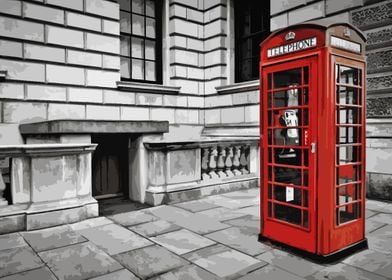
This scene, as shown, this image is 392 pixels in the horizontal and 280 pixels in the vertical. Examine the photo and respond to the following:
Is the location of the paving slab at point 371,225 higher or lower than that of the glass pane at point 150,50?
lower

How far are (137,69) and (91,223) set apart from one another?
17.8ft

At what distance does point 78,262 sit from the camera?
10.4 feet

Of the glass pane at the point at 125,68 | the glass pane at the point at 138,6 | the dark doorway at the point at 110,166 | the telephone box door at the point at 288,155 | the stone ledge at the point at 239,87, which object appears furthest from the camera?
the glass pane at the point at 138,6

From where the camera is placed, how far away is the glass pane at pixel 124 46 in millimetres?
8562

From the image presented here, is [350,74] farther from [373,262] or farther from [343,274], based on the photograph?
[343,274]

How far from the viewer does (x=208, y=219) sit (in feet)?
15.3

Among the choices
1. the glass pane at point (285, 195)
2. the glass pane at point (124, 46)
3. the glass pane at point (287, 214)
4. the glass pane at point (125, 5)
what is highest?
the glass pane at point (125, 5)

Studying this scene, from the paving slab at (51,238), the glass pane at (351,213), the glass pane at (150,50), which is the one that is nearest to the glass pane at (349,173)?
the glass pane at (351,213)

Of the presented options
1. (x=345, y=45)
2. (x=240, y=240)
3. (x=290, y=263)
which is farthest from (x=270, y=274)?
(x=345, y=45)

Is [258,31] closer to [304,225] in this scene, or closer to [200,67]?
[200,67]

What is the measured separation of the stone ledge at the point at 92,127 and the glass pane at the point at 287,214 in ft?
9.14

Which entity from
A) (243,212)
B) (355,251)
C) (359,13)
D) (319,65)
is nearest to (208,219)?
(243,212)

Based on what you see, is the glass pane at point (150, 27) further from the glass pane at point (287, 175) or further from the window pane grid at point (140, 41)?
the glass pane at point (287, 175)

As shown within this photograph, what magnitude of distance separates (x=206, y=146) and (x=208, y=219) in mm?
1821
